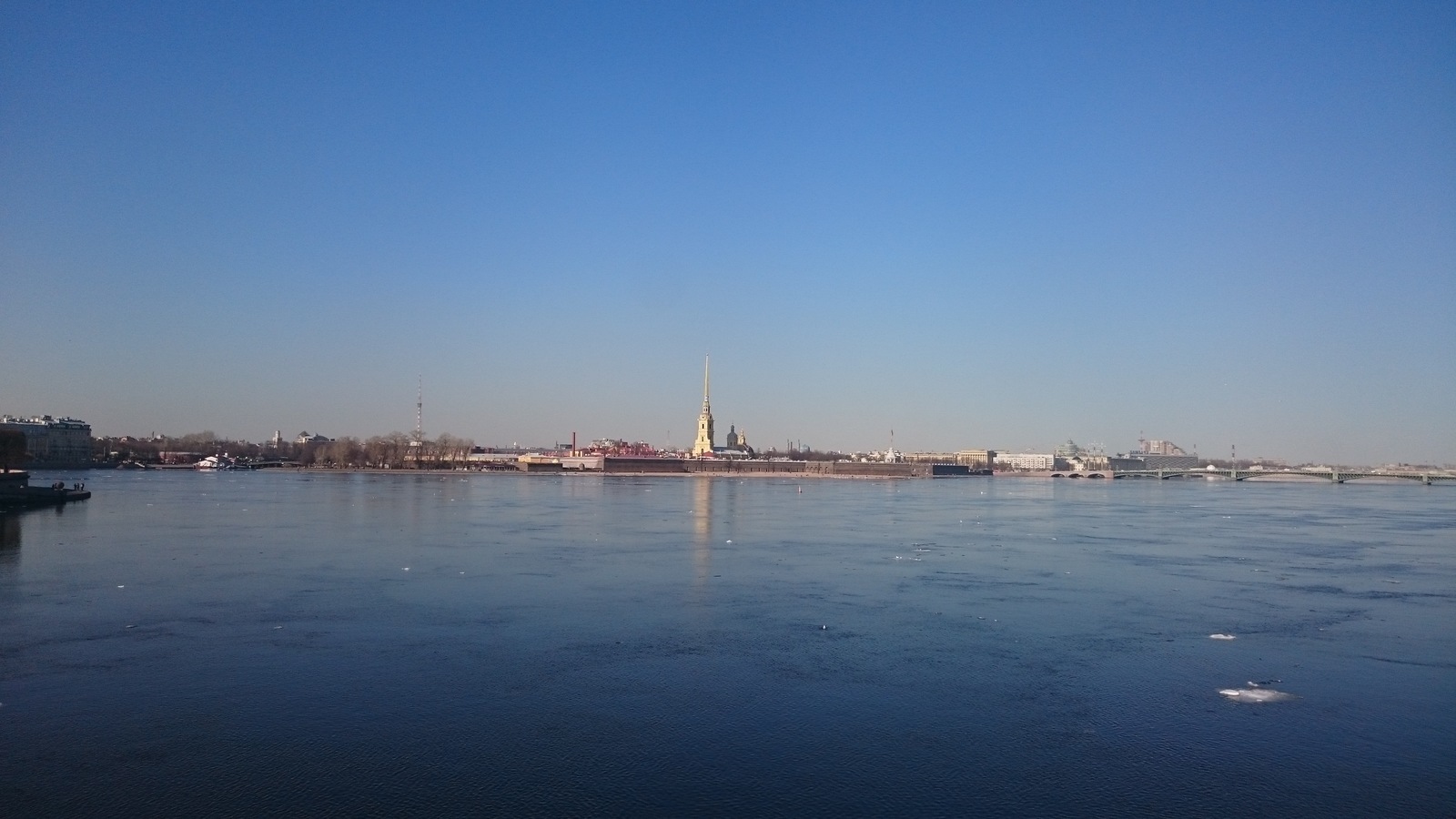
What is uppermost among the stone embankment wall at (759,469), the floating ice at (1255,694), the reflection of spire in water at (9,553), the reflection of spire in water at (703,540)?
the stone embankment wall at (759,469)

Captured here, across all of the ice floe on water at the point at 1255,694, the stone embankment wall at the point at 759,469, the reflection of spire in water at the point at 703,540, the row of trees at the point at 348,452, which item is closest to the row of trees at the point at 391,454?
the row of trees at the point at 348,452

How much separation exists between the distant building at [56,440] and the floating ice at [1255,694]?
292 feet

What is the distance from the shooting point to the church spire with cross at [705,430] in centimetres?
10238

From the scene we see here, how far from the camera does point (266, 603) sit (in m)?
13.7

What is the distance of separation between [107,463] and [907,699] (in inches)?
3954

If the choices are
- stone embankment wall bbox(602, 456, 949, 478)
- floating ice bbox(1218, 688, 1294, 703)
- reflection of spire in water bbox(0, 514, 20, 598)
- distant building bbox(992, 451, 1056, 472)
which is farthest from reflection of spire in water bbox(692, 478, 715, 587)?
distant building bbox(992, 451, 1056, 472)

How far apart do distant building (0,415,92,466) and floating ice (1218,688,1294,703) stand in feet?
292

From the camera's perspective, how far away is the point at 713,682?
967cm

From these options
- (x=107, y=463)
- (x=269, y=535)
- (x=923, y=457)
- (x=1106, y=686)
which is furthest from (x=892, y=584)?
(x=923, y=457)

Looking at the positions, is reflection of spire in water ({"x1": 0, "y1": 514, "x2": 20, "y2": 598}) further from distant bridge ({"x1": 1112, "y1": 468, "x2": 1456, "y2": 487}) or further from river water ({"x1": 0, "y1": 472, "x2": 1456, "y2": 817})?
distant bridge ({"x1": 1112, "y1": 468, "x2": 1456, "y2": 487})

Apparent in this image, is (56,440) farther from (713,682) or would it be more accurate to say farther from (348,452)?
(713,682)

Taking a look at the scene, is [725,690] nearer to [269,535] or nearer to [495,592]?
[495,592]

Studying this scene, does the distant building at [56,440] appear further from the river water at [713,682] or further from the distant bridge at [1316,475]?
the distant bridge at [1316,475]

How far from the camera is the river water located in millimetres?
6973
